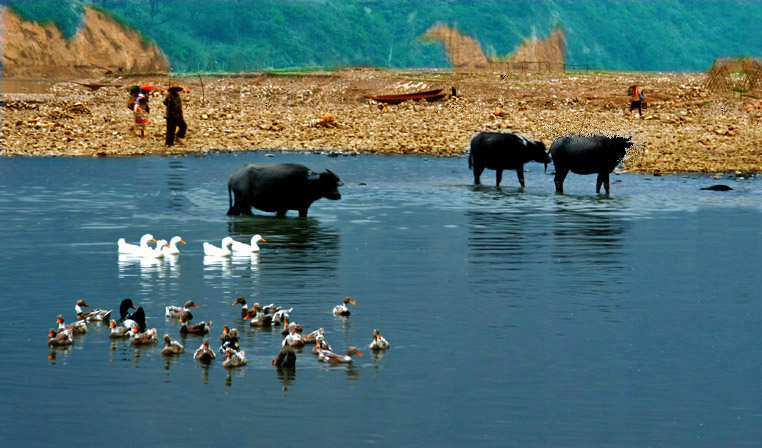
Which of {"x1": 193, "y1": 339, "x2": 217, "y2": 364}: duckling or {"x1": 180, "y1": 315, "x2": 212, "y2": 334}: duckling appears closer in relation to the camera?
{"x1": 193, "y1": 339, "x2": 217, "y2": 364}: duckling

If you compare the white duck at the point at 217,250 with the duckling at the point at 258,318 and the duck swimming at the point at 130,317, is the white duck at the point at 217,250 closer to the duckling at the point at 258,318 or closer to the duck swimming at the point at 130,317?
the duck swimming at the point at 130,317

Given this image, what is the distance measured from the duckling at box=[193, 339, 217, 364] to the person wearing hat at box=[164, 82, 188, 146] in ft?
90.9

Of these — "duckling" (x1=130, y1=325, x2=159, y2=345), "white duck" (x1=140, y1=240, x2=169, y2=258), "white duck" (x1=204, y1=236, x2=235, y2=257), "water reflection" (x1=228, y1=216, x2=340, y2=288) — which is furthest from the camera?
"white duck" (x1=204, y1=236, x2=235, y2=257)

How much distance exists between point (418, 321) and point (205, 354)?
2984mm

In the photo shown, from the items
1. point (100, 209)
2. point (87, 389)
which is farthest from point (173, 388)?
point (100, 209)

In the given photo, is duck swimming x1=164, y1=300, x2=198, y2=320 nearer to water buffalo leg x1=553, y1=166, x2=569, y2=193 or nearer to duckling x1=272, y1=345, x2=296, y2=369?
duckling x1=272, y1=345, x2=296, y2=369

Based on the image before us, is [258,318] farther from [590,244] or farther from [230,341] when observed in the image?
[590,244]

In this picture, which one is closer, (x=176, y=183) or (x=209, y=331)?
(x=209, y=331)

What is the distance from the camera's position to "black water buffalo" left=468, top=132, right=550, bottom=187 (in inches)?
1225

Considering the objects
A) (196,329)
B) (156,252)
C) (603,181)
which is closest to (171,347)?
(196,329)

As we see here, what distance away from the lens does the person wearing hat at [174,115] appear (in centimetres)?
3997

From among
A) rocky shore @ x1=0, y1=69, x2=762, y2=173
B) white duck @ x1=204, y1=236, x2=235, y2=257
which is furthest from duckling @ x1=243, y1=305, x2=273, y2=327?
rocky shore @ x1=0, y1=69, x2=762, y2=173

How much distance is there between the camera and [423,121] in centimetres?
4944

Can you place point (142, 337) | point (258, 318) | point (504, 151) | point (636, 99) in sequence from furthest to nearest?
point (636, 99) < point (504, 151) < point (258, 318) < point (142, 337)
